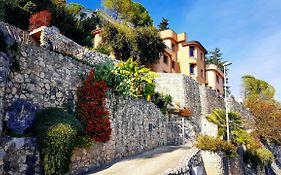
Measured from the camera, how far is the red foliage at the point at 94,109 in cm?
1312

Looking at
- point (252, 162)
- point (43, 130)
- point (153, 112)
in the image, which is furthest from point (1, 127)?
point (252, 162)

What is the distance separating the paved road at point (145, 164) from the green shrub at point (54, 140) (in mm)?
2115

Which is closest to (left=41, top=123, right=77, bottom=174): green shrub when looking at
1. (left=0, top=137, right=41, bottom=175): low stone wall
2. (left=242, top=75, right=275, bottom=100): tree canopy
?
(left=0, top=137, right=41, bottom=175): low stone wall

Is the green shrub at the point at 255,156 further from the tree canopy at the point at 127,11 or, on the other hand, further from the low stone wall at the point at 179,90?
the tree canopy at the point at 127,11

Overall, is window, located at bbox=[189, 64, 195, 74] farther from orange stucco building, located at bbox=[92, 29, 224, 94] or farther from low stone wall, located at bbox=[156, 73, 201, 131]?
low stone wall, located at bbox=[156, 73, 201, 131]

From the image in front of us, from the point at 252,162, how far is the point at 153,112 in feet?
29.8

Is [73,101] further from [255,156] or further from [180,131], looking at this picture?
[255,156]

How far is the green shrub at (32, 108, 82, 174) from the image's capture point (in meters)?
9.81

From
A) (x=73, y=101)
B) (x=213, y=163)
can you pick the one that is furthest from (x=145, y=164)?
(x=213, y=163)

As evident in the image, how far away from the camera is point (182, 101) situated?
28906 mm

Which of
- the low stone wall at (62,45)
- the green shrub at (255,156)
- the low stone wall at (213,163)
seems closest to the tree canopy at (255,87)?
the green shrub at (255,156)

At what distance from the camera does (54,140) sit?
995cm

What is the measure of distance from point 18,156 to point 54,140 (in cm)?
117

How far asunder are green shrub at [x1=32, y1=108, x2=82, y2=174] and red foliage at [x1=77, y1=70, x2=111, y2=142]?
7.03 feet
